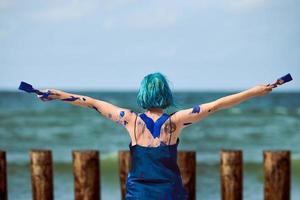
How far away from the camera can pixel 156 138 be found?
5.62 m

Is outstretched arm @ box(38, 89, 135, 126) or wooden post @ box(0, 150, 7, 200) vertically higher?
outstretched arm @ box(38, 89, 135, 126)

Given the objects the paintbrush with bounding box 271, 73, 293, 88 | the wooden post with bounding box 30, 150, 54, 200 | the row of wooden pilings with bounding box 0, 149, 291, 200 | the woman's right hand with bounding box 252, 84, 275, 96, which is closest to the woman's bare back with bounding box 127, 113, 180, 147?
the woman's right hand with bounding box 252, 84, 275, 96

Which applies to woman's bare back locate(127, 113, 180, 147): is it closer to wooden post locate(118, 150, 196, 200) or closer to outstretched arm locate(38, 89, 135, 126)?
outstretched arm locate(38, 89, 135, 126)

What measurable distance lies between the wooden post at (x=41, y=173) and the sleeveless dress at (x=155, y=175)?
4726mm

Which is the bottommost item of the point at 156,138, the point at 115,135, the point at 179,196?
the point at 179,196

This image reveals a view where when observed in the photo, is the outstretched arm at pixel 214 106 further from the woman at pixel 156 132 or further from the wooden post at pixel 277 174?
the wooden post at pixel 277 174

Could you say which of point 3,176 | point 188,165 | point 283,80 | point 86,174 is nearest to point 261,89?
point 283,80

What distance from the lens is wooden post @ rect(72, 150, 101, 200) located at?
1006 centimetres

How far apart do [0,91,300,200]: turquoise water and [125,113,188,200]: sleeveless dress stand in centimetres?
584

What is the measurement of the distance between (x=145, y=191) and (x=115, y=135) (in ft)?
90.1

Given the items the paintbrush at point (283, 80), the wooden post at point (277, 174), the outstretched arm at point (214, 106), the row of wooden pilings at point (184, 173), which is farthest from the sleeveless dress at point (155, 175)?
the wooden post at point (277, 174)

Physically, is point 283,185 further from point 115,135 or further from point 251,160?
point 115,135

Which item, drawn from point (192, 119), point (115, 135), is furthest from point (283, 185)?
point (115, 135)

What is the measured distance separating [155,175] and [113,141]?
84.4 feet
